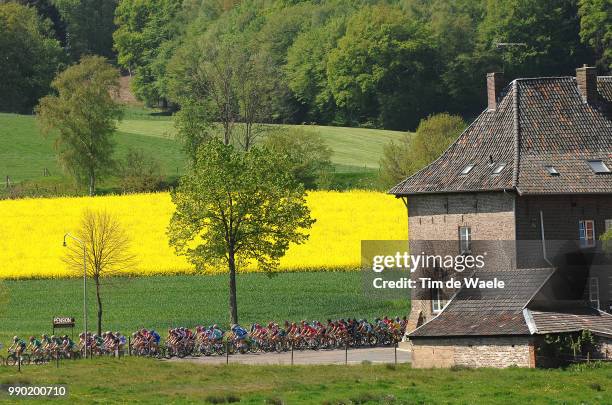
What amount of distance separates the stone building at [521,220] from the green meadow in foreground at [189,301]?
10.7 m

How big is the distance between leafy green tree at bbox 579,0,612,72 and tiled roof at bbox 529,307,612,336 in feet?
351

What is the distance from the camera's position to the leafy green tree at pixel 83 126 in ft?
409

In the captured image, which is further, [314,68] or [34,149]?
[314,68]

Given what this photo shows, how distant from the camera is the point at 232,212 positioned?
3071 inches

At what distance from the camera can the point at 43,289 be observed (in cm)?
8769

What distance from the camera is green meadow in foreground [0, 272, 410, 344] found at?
7800cm

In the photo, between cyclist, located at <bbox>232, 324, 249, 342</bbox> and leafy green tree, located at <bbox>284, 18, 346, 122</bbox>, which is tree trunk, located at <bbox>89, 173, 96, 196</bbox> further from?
leafy green tree, located at <bbox>284, 18, 346, 122</bbox>

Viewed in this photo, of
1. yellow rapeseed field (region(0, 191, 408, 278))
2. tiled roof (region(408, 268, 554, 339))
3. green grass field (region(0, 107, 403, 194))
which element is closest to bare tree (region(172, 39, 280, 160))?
green grass field (region(0, 107, 403, 194))

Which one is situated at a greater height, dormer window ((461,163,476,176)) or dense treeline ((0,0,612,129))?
dense treeline ((0,0,612,129))

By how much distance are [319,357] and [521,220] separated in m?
9.50

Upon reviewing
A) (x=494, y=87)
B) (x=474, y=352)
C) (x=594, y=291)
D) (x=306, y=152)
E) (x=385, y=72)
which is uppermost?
(x=385, y=72)

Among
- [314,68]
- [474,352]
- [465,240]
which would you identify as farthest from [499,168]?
[314,68]

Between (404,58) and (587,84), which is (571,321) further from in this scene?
(404,58)

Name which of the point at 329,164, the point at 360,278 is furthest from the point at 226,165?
the point at 329,164
